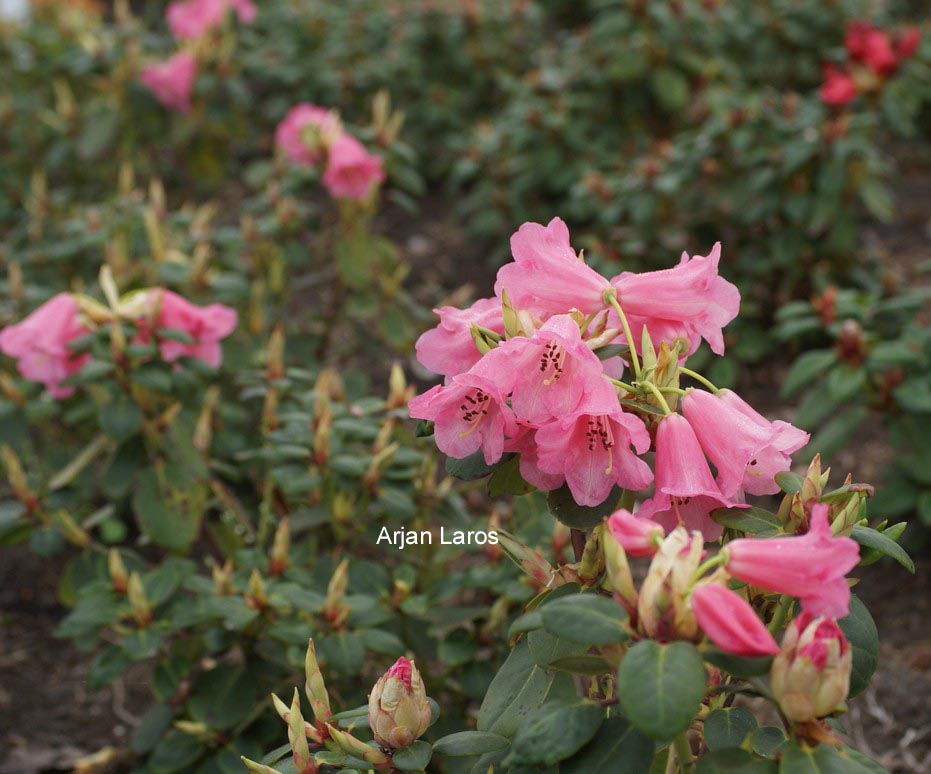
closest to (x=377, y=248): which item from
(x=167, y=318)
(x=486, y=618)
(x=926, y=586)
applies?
(x=167, y=318)

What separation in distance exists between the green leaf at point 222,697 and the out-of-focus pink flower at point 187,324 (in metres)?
0.52

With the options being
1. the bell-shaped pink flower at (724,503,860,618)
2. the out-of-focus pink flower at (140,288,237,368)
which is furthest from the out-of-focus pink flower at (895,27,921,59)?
the bell-shaped pink flower at (724,503,860,618)

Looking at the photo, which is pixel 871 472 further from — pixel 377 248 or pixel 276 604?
pixel 276 604

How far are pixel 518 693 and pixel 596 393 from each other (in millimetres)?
312

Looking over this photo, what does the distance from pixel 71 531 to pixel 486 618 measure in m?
0.76

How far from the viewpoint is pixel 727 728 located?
96 centimetres

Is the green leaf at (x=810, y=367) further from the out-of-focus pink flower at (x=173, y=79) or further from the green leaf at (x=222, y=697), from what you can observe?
the out-of-focus pink flower at (x=173, y=79)

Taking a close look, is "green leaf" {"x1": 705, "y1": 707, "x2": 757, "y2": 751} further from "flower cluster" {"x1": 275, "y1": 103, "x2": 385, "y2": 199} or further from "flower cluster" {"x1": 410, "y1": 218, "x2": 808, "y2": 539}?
"flower cluster" {"x1": 275, "y1": 103, "x2": 385, "y2": 199}

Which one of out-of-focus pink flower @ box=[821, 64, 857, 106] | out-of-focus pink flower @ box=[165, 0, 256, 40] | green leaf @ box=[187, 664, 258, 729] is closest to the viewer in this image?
green leaf @ box=[187, 664, 258, 729]

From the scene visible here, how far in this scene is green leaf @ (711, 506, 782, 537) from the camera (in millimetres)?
983

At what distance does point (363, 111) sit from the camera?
3.93 m

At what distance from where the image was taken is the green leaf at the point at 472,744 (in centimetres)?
98

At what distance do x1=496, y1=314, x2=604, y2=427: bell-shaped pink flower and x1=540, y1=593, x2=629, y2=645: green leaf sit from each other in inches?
7.6

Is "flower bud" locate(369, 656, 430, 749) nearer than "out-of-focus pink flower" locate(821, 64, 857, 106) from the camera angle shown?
Yes
